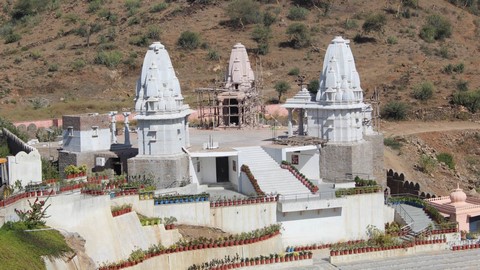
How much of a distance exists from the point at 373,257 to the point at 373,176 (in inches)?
281

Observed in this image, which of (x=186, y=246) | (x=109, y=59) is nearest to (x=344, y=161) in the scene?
(x=186, y=246)

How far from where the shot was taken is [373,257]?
32.0 meters

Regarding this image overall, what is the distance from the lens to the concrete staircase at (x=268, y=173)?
113ft

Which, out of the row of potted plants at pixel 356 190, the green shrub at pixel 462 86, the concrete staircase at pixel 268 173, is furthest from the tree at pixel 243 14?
the row of potted plants at pixel 356 190

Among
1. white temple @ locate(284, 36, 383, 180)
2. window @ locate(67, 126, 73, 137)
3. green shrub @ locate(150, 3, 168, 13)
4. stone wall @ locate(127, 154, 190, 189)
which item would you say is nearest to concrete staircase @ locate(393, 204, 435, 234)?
white temple @ locate(284, 36, 383, 180)

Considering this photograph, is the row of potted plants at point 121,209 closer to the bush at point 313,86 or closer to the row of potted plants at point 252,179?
the row of potted plants at point 252,179

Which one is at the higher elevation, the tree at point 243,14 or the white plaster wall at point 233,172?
the tree at point 243,14

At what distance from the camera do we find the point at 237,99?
45.2 m

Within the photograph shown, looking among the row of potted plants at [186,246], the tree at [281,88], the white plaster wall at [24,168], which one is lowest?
the row of potted plants at [186,246]

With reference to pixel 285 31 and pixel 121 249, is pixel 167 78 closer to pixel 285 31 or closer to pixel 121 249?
pixel 121 249

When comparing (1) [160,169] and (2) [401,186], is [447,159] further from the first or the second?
(1) [160,169]

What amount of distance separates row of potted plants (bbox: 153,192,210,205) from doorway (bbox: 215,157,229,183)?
4392 mm

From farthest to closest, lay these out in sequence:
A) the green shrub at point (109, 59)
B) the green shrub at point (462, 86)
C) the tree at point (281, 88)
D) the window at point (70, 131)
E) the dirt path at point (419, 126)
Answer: the green shrub at point (109, 59) → the green shrub at point (462, 86) → the tree at point (281, 88) → the dirt path at point (419, 126) → the window at point (70, 131)

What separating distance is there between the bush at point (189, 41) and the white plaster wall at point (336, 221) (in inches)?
1759
